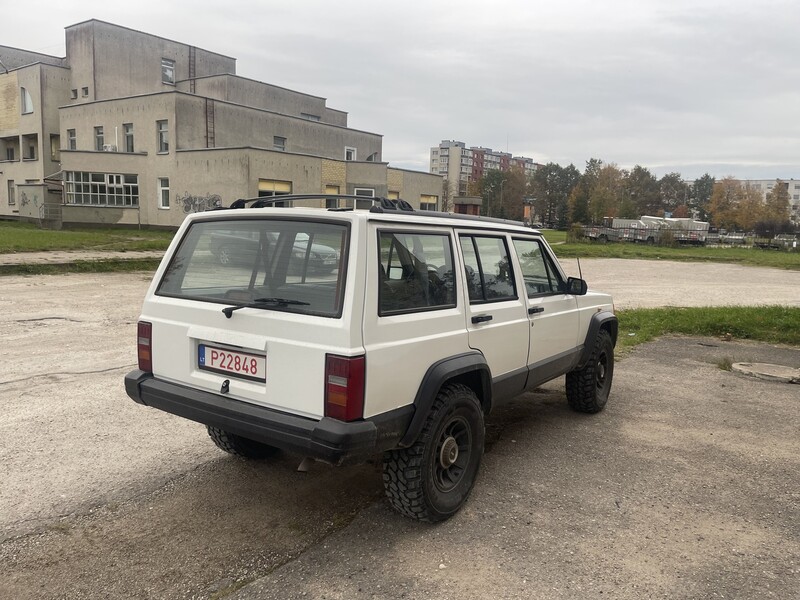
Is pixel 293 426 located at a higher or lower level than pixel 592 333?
lower

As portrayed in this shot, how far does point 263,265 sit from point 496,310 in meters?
1.58

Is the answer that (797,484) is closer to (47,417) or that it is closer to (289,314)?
(289,314)

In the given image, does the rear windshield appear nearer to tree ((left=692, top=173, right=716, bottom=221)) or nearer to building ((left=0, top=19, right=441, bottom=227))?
building ((left=0, top=19, right=441, bottom=227))

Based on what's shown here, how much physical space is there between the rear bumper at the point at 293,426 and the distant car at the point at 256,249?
2.67ft

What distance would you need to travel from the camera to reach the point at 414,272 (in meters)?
3.48

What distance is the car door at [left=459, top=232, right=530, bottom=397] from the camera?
3891 mm

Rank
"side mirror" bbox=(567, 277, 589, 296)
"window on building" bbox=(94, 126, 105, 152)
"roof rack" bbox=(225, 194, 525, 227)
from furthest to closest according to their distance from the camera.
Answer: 1. "window on building" bbox=(94, 126, 105, 152)
2. "side mirror" bbox=(567, 277, 589, 296)
3. "roof rack" bbox=(225, 194, 525, 227)

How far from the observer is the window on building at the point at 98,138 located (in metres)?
38.2

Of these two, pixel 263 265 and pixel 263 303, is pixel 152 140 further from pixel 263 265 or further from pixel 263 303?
pixel 263 303

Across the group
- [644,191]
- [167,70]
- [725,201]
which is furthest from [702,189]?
[167,70]

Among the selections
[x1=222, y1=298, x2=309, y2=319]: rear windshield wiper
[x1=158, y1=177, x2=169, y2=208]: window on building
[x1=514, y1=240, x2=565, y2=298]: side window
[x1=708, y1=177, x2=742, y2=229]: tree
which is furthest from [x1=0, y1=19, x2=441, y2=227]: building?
[x1=708, y1=177, x2=742, y2=229]: tree

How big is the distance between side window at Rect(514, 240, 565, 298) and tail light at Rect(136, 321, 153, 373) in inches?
105

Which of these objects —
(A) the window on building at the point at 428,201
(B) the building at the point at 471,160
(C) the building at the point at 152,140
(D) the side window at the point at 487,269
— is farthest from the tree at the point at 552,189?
(D) the side window at the point at 487,269

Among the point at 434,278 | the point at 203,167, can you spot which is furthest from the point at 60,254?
the point at 434,278
